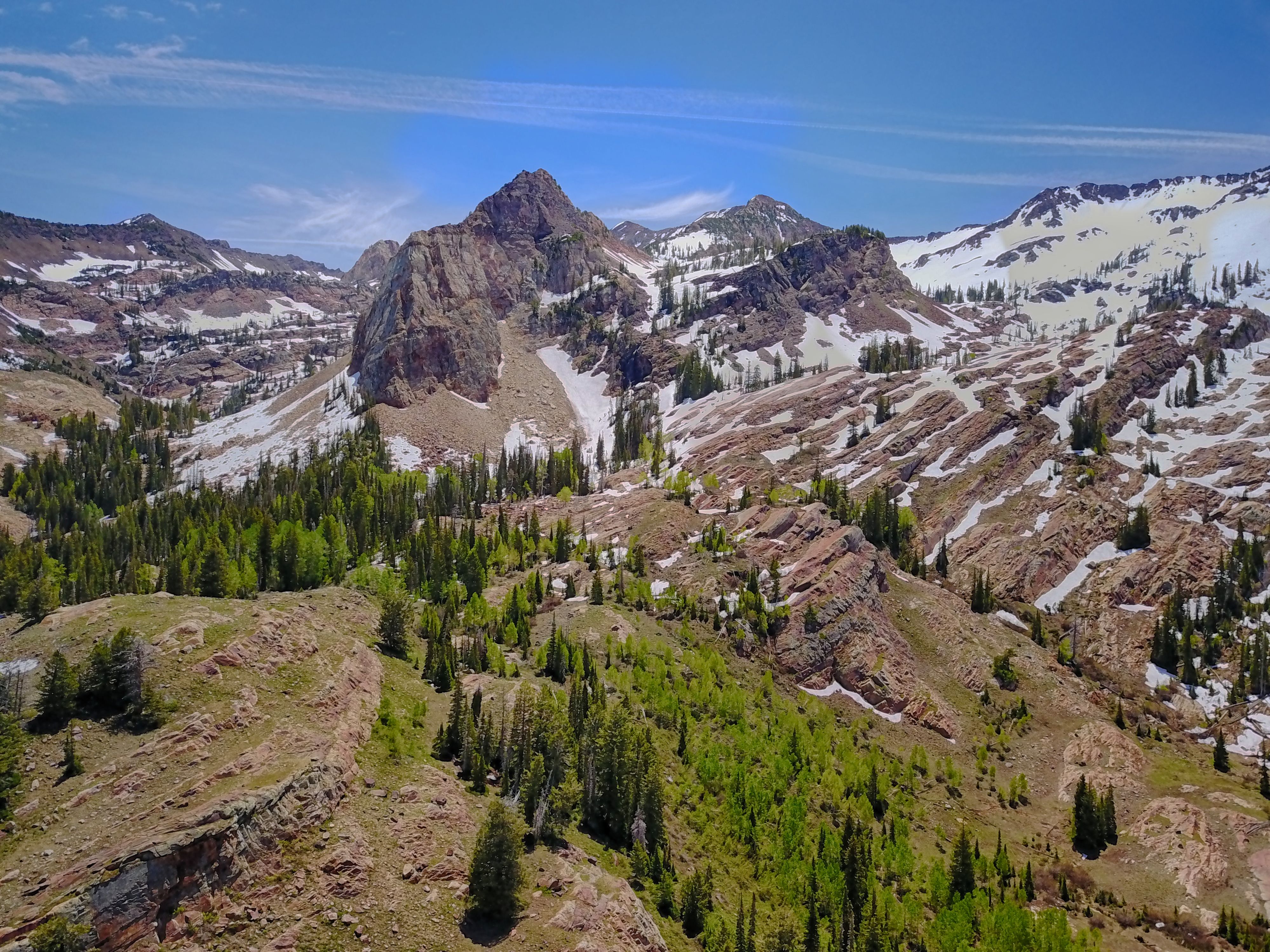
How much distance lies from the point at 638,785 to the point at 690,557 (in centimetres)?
5543

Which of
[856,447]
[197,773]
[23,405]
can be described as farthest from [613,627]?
[23,405]

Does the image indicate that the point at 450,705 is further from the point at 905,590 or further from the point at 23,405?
the point at 23,405

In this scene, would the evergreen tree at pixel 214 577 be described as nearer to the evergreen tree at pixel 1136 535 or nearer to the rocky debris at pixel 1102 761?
the rocky debris at pixel 1102 761

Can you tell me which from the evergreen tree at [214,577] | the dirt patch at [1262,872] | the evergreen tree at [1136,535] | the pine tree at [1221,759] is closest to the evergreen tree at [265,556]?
the evergreen tree at [214,577]

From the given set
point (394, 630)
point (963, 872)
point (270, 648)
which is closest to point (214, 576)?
point (394, 630)

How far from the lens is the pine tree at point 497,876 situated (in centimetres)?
4144

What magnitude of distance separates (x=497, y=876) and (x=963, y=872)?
42825 mm

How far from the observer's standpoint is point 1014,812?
77438mm

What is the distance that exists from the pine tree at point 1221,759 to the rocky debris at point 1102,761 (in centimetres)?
753

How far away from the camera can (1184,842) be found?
2790 inches

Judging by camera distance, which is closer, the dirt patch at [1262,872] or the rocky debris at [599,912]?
the rocky debris at [599,912]

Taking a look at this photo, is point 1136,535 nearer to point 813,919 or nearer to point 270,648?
point 813,919

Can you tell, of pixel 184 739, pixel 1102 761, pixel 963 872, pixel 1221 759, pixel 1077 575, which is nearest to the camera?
pixel 184 739

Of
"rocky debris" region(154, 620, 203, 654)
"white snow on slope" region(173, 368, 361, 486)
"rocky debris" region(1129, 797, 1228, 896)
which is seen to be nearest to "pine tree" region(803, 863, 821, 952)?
"rocky debris" region(1129, 797, 1228, 896)
